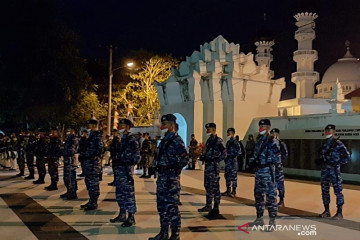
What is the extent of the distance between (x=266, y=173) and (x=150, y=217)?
8.54 feet

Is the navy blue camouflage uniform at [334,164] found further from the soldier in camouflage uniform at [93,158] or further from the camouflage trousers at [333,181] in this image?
the soldier in camouflage uniform at [93,158]

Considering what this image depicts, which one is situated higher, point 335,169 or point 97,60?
point 97,60

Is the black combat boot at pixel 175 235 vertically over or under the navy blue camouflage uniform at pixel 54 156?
under

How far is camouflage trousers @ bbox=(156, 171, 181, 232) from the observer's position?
6395 mm

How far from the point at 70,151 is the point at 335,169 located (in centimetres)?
633

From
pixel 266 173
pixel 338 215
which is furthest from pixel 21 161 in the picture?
pixel 338 215

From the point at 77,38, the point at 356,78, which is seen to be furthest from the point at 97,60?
the point at 356,78

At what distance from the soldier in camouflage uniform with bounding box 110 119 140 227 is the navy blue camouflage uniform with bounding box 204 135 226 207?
1.61 metres

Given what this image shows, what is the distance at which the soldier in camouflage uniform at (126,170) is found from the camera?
766 centimetres

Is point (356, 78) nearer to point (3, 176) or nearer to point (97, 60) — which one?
point (97, 60)

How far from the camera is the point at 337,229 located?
24.3 ft

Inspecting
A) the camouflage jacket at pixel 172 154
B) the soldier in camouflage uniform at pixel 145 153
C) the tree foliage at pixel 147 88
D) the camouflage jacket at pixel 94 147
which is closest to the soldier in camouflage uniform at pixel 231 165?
the camouflage jacket at pixel 94 147

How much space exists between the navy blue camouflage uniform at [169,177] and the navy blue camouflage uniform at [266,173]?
1.68 meters

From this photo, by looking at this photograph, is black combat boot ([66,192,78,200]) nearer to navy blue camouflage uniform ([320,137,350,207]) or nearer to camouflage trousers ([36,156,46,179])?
camouflage trousers ([36,156,46,179])
